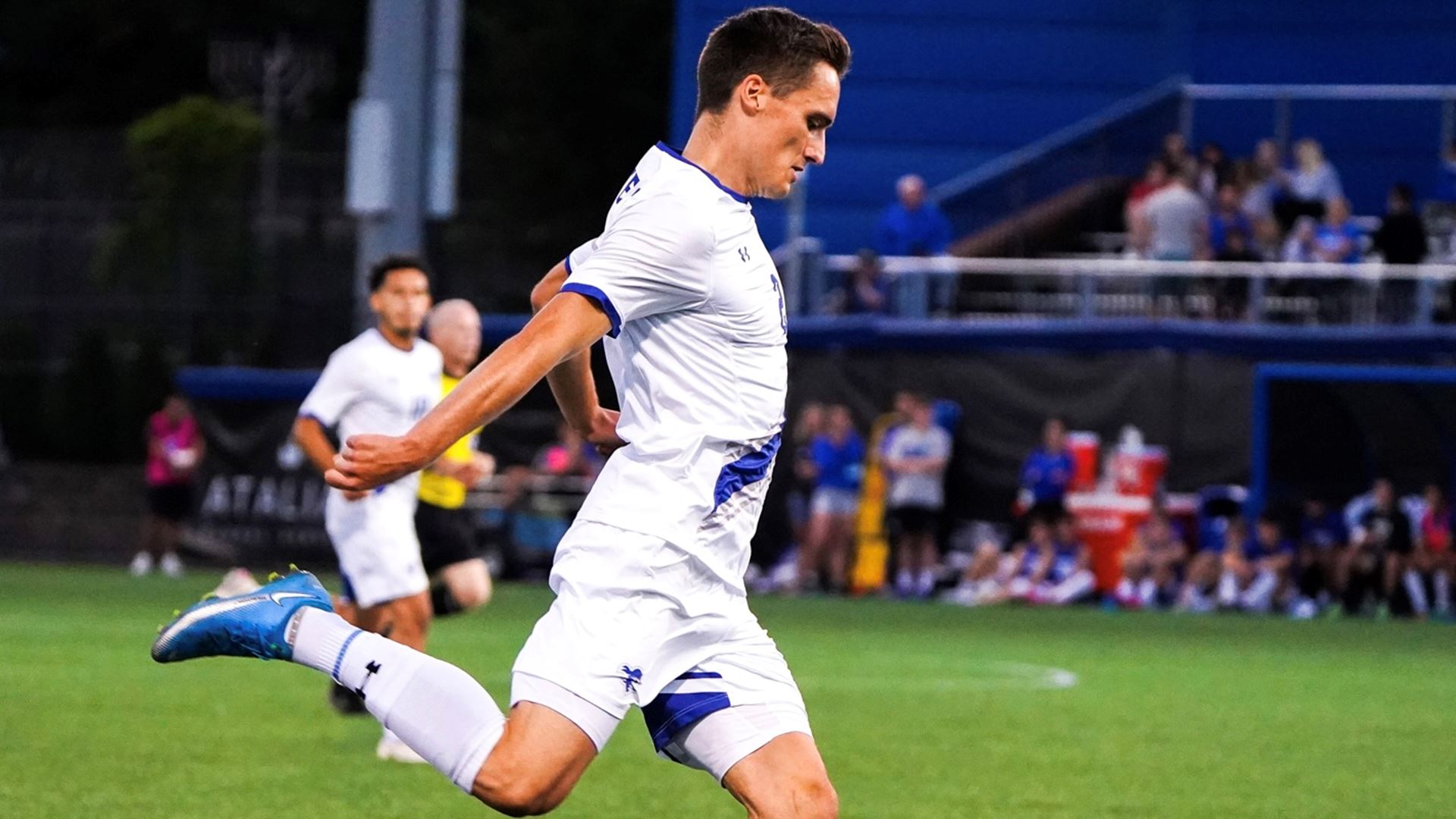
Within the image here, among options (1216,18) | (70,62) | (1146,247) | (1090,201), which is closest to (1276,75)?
(1216,18)

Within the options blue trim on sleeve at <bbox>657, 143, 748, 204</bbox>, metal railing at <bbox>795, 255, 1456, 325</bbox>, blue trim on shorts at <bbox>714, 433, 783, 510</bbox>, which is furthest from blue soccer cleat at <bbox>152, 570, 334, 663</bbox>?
metal railing at <bbox>795, 255, 1456, 325</bbox>

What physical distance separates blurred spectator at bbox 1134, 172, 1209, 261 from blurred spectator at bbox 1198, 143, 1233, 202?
72cm

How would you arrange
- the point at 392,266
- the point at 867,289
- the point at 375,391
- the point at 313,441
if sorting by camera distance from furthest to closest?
the point at 867,289, the point at 375,391, the point at 392,266, the point at 313,441

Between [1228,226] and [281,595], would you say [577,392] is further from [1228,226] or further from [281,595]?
[1228,226]

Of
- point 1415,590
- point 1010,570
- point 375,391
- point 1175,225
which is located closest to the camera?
point 375,391

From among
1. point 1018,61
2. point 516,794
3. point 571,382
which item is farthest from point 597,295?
point 1018,61

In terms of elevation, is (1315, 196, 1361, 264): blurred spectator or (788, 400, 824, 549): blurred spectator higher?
(1315, 196, 1361, 264): blurred spectator

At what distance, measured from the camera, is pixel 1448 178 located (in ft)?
81.0

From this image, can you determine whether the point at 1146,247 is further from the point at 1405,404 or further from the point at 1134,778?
the point at 1134,778

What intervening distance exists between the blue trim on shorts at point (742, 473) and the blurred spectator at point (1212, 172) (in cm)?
1910

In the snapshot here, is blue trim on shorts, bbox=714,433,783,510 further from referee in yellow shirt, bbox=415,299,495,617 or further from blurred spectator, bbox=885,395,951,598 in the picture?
blurred spectator, bbox=885,395,951,598

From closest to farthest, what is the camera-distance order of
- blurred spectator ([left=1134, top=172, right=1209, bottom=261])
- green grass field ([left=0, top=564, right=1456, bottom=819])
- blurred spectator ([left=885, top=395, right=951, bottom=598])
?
1. green grass field ([left=0, top=564, right=1456, bottom=819])
2. blurred spectator ([left=885, top=395, right=951, bottom=598])
3. blurred spectator ([left=1134, top=172, right=1209, bottom=261])

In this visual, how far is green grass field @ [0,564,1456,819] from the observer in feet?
28.7

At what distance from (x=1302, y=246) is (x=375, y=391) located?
46.3 feet
